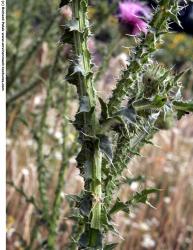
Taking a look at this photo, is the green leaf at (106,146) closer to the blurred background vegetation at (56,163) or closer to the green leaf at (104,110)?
the green leaf at (104,110)

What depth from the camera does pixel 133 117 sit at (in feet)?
2.57

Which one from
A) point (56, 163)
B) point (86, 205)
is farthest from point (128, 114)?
point (56, 163)

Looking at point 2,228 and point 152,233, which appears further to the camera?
point 152,233

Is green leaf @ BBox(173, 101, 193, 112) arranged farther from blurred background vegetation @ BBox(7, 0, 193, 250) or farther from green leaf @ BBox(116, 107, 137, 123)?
blurred background vegetation @ BBox(7, 0, 193, 250)

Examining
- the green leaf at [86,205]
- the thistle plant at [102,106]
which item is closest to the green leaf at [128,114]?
the thistle plant at [102,106]

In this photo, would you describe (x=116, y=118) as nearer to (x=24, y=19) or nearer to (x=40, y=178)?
(x=40, y=178)

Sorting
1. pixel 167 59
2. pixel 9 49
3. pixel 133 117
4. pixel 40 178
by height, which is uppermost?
pixel 167 59

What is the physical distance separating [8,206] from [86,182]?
2085 mm

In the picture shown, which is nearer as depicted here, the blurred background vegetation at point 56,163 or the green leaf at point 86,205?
the green leaf at point 86,205

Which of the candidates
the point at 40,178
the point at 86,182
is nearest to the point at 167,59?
the point at 40,178

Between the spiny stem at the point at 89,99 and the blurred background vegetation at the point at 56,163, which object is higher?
the blurred background vegetation at the point at 56,163

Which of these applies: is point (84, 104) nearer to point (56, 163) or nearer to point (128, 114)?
point (128, 114)

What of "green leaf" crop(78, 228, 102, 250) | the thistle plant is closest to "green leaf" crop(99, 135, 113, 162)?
the thistle plant

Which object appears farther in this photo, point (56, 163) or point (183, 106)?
point (56, 163)
